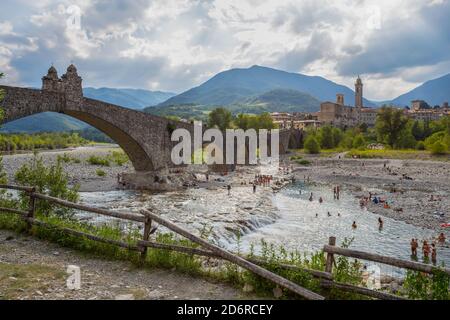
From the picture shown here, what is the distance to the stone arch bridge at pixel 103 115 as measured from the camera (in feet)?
75.6

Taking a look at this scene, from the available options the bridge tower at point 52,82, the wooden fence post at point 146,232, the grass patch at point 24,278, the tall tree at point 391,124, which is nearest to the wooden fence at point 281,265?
the wooden fence post at point 146,232

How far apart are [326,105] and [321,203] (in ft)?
428

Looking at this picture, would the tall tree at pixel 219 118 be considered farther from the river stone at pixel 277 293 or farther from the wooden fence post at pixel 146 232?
the river stone at pixel 277 293

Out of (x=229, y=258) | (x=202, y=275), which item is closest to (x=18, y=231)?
(x=202, y=275)

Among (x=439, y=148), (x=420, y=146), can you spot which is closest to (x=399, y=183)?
(x=439, y=148)

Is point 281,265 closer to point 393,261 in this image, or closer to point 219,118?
point 393,261

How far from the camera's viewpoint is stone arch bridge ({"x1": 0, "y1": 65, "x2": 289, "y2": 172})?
2305 cm

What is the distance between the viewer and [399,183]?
164ft

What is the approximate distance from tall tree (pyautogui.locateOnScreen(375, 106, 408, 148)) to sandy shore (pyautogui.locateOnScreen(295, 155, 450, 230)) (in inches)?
786

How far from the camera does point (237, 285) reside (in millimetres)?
7570

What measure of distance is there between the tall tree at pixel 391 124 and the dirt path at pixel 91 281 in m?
93.0

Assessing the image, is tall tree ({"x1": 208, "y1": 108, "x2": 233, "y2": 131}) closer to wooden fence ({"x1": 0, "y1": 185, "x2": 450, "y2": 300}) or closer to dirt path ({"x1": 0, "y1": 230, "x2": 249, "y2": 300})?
wooden fence ({"x1": 0, "y1": 185, "x2": 450, "y2": 300})

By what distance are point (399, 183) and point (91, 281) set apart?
1947 inches

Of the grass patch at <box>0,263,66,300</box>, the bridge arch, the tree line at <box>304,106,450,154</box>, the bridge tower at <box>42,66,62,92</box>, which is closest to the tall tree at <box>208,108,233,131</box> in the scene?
the tree line at <box>304,106,450,154</box>
